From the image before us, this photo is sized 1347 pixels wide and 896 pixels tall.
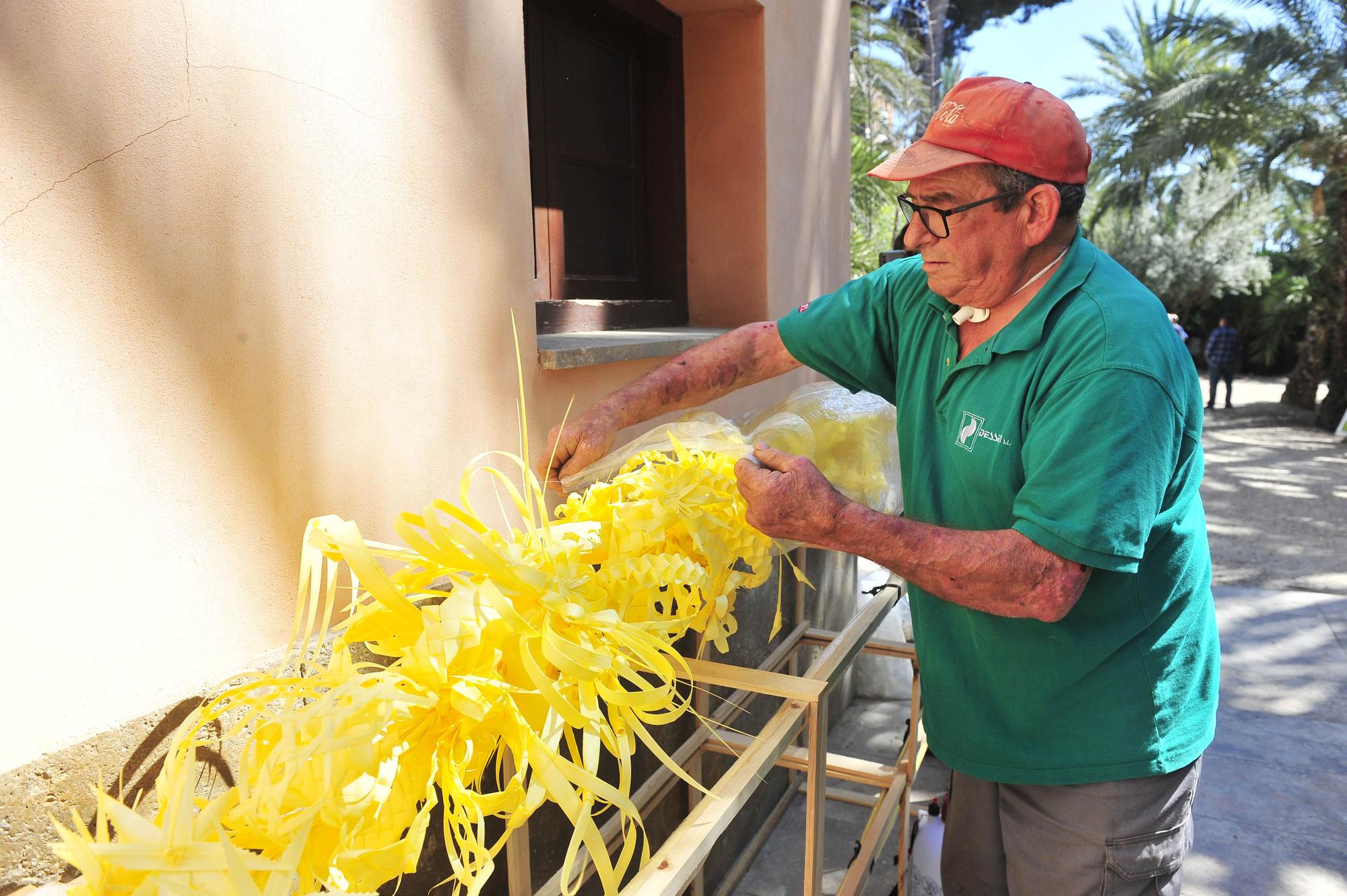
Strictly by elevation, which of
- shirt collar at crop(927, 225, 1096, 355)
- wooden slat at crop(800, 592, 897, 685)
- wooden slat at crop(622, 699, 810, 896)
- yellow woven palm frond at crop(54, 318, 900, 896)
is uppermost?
shirt collar at crop(927, 225, 1096, 355)

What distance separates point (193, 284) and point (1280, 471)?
12.2 meters

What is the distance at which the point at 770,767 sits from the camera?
1.53 metres

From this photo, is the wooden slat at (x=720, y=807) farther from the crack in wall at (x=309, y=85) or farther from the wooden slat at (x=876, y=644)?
the crack in wall at (x=309, y=85)

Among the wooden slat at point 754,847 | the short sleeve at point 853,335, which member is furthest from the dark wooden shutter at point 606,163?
the wooden slat at point 754,847

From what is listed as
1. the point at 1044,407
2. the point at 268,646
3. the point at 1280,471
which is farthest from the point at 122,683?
the point at 1280,471

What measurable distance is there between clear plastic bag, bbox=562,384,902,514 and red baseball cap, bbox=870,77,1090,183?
0.57m

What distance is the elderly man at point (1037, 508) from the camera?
1.52 metres

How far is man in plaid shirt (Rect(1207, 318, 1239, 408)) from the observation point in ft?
51.5

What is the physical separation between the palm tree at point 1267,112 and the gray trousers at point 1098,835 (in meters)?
14.5

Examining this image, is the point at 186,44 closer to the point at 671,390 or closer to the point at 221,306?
the point at 221,306

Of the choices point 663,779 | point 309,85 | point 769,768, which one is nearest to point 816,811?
point 769,768

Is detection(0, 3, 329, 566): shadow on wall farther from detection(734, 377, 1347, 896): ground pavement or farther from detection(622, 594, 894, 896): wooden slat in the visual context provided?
detection(734, 377, 1347, 896): ground pavement

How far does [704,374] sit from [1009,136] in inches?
33.2

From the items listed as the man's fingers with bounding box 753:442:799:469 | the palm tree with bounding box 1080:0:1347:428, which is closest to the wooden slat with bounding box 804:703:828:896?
the man's fingers with bounding box 753:442:799:469
